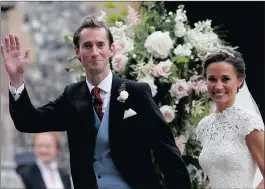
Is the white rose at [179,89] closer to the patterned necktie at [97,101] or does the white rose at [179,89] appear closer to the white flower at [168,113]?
the white flower at [168,113]

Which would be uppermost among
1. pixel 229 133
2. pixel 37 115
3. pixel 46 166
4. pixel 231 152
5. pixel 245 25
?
pixel 245 25

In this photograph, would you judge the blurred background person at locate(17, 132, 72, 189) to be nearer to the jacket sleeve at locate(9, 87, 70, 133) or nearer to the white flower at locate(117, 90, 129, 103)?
the jacket sleeve at locate(9, 87, 70, 133)

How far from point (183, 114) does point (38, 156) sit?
2.27 metres

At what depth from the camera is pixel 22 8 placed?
19.4m

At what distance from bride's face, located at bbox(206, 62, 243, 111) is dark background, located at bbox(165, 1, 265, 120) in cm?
334

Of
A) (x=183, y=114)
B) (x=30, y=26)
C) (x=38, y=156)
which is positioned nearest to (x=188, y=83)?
(x=183, y=114)

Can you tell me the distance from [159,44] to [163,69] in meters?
0.22

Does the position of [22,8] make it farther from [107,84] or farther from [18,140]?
[107,84]

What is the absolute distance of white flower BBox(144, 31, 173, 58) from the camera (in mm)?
7336

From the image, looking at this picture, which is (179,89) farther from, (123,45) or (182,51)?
(123,45)

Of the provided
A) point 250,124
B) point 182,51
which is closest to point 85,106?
point 250,124

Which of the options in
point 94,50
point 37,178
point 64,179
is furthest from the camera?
point 64,179

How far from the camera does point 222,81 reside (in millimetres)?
5328

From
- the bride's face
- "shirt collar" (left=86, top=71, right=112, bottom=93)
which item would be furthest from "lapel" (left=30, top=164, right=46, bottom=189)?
the bride's face
